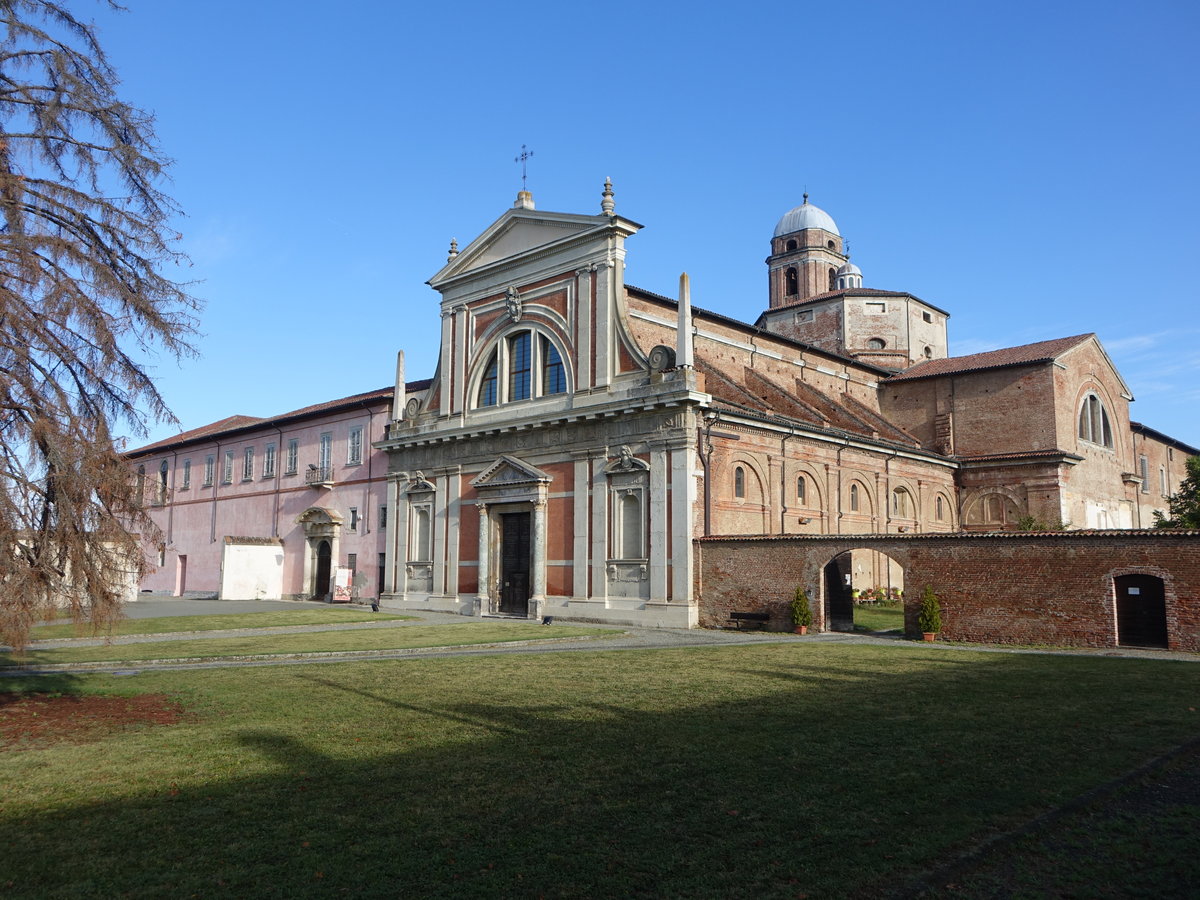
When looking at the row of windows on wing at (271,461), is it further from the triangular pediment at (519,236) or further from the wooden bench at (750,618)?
the wooden bench at (750,618)

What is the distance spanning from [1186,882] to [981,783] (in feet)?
6.13

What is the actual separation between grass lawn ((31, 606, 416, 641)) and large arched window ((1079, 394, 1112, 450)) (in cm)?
2849

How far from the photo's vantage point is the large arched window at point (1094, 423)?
36.9 meters

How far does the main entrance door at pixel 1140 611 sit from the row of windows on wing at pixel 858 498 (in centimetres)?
1050

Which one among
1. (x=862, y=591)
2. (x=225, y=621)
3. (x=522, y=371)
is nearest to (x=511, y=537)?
(x=522, y=371)

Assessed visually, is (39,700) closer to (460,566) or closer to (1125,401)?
(460,566)

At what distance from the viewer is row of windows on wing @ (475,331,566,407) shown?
27869mm

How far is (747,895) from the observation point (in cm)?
451

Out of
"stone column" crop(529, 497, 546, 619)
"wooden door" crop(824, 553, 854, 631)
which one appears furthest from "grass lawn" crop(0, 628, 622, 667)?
"wooden door" crop(824, 553, 854, 631)

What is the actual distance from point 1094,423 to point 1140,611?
23483 mm

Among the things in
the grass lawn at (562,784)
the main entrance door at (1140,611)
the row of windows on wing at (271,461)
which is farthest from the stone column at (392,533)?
the main entrance door at (1140,611)

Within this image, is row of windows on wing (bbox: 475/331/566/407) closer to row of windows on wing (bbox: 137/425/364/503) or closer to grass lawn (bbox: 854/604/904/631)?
row of windows on wing (bbox: 137/425/364/503)

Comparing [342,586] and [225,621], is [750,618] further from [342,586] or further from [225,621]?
[342,586]

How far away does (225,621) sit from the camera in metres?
→ 23.8
